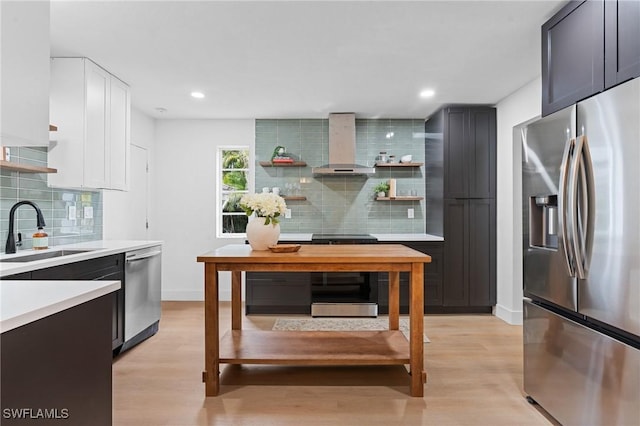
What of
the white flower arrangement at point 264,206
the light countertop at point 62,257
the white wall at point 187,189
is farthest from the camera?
the white wall at point 187,189

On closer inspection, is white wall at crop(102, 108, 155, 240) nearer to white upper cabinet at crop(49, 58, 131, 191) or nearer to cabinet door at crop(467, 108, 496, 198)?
white upper cabinet at crop(49, 58, 131, 191)

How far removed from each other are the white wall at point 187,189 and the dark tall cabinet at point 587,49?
375 cm

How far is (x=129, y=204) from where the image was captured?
15.3ft

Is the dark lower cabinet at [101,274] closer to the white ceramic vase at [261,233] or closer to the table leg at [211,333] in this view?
the table leg at [211,333]

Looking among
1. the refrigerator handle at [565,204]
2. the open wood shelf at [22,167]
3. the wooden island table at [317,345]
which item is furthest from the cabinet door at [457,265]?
the open wood shelf at [22,167]

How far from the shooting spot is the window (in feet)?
17.9

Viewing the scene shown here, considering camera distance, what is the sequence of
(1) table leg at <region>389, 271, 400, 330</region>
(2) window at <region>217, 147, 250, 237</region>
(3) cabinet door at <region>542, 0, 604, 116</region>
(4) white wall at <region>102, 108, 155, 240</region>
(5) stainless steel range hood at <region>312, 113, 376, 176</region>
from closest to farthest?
(3) cabinet door at <region>542, 0, 604, 116</region>, (1) table leg at <region>389, 271, 400, 330</region>, (4) white wall at <region>102, 108, 155, 240</region>, (5) stainless steel range hood at <region>312, 113, 376, 176</region>, (2) window at <region>217, 147, 250, 237</region>

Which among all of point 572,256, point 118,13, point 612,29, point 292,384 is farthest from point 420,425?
point 118,13

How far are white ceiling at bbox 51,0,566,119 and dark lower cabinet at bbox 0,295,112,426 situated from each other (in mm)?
2008

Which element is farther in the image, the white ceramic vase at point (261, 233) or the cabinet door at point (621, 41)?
the white ceramic vase at point (261, 233)

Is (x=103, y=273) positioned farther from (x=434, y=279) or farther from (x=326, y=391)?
(x=434, y=279)

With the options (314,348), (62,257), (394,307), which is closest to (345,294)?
(394,307)

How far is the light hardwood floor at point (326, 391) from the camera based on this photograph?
7.50ft

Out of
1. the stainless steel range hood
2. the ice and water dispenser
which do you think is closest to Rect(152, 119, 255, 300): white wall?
the stainless steel range hood
